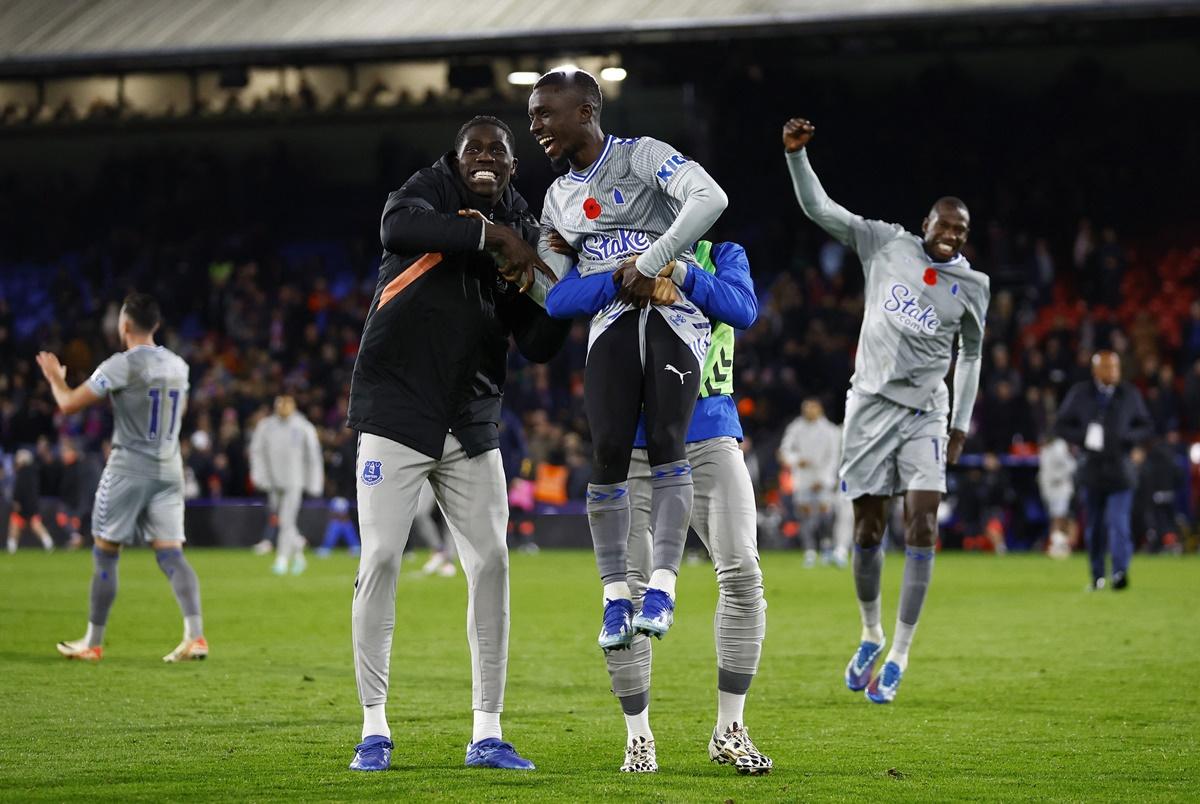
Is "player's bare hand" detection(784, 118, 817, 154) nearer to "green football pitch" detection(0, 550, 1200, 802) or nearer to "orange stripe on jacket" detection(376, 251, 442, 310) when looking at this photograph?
"orange stripe on jacket" detection(376, 251, 442, 310)

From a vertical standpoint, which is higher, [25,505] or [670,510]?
[670,510]

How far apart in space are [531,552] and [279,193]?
42.4 feet

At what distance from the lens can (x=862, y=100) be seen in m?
32.7

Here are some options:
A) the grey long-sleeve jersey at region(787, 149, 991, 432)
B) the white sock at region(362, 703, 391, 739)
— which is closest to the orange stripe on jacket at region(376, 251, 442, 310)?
the white sock at region(362, 703, 391, 739)

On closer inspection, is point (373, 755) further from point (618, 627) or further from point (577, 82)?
point (577, 82)

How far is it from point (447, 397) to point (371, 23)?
71.2ft

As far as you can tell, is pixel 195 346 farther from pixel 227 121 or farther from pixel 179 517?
pixel 179 517

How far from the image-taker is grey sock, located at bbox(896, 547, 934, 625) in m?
8.69

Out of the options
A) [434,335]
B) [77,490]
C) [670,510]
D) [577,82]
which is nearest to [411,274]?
[434,335]

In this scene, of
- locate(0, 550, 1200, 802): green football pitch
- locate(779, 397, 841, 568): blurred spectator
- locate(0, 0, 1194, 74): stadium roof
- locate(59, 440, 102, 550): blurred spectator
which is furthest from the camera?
locate(59, 440, 102, 550): blurred spectator

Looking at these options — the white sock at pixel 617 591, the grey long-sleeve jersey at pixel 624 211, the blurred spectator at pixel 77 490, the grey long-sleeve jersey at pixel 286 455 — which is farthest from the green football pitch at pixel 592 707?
the blurred spectator at pixel 77 490

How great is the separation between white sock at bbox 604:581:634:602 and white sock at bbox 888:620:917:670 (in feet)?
10.6

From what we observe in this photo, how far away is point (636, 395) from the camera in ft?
19.1

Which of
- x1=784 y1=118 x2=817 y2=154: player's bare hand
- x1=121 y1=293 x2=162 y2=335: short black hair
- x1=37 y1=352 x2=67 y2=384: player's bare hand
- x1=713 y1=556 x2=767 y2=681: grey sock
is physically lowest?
x1=713 y1=556 x2=767 y2=681: grey sock
